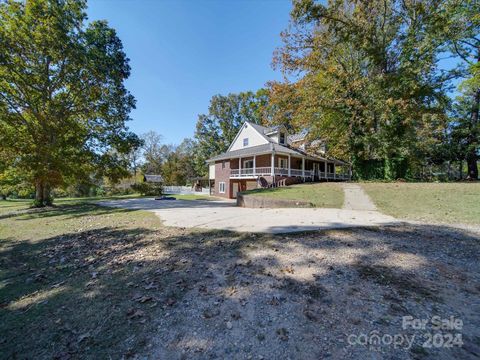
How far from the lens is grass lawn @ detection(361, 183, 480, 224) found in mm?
7328

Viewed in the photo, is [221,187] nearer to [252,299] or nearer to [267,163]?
[267,163]

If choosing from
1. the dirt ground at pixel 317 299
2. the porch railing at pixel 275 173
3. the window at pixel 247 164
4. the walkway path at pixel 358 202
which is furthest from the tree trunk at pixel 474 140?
the dirt ground at pixel 317 299

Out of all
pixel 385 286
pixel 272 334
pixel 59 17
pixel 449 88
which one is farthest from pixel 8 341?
pixel 449 88

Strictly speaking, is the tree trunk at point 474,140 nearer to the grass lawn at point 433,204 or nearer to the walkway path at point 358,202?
the grass lawn at point 433,204

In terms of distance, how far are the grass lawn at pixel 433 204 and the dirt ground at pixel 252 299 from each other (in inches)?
105

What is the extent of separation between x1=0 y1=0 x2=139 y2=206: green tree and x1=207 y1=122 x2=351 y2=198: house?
37.7 ft

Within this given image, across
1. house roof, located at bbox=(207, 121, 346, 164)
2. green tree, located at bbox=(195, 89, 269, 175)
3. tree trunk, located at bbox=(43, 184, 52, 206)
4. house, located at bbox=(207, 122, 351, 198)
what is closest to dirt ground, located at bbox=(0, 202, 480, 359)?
tree trunk, located at bbox=(43, 184, 52, 206)

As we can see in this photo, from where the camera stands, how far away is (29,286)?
13.1ft

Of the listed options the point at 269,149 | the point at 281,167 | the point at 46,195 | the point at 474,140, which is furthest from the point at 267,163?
the point at 46,195

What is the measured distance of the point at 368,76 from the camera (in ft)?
60.3

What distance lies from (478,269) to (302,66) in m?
18.5

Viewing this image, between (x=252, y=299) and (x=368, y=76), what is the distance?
2187 centimetres

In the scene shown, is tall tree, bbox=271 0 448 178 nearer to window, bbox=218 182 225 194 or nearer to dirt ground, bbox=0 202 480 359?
window, bbox=218 182 225 194

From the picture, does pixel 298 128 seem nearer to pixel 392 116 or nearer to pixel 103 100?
pixel 392 116
